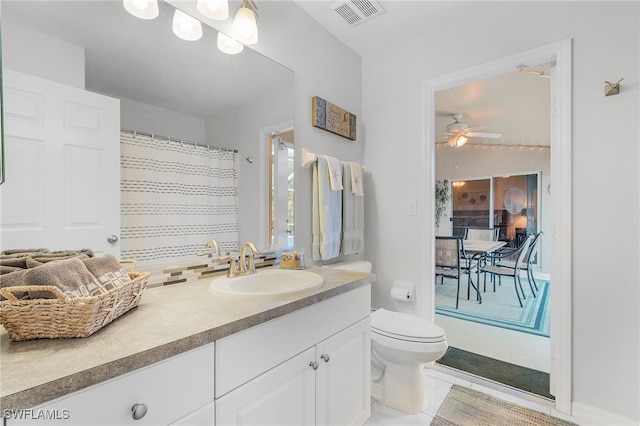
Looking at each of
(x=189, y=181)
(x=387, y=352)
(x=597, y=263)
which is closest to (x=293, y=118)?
(x=189, y=181)

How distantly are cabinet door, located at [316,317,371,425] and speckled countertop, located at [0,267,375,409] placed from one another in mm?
279

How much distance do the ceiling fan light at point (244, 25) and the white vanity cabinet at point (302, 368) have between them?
4.42 ft

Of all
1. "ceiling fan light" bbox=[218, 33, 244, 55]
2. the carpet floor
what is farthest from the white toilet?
"ceiling fan light" bbox=[218, 33, 244, 55]

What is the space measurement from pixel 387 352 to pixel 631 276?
1.26m

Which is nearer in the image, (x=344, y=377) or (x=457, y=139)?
(x=344, y=377)

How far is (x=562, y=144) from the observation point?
5.39 ft

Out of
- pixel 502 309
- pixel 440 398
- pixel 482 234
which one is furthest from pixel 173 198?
pixel 482 234

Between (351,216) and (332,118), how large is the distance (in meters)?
0.70

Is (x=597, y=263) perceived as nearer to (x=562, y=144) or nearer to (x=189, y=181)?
(x=562, y=144)

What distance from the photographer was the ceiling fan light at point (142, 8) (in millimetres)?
1166

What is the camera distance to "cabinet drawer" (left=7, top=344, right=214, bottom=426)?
554 mm

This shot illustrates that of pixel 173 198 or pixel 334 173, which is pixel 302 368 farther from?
pixel 334 173

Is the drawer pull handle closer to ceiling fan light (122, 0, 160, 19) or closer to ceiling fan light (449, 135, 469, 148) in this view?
ceiling fan light (122, 0, 160, 19)

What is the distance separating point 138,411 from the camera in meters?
0.65
